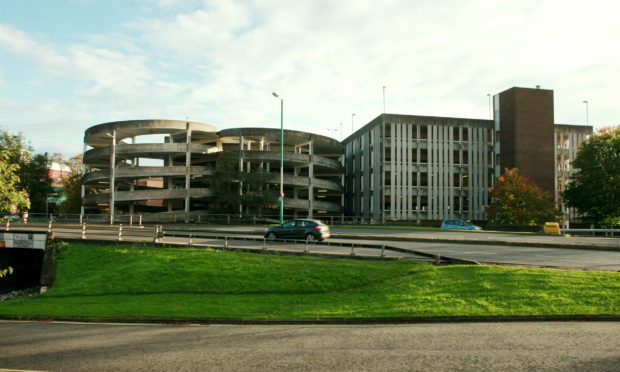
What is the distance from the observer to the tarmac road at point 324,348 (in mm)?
7152

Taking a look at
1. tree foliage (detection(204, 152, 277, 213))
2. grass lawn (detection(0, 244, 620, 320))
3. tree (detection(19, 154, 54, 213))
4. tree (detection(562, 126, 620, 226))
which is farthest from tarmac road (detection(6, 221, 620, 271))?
tree (detection(19, 154, 54, 213))

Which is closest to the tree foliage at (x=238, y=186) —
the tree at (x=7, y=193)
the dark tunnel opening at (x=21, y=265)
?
the dark tunnel opening at (x=21, y=265)

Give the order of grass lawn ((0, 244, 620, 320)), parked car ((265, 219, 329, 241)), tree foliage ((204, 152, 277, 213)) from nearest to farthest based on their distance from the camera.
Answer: grass lawn ((0, 244, 620, 320))
parked car ((265, 219, 329, 241))
tree foliage ((204, 152, 277, 213))

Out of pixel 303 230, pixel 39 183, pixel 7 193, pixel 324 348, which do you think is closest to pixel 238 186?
pixel 303 230

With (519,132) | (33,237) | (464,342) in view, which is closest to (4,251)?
(33,237)

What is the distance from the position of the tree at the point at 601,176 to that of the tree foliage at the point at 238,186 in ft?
Result: 106

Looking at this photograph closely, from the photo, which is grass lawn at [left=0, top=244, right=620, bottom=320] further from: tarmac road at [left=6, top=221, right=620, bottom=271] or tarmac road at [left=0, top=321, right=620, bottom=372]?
tarmac road at [left=6, top=221, right=620, bottom=271]

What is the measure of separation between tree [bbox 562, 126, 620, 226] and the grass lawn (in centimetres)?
3437

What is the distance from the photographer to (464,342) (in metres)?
8.36

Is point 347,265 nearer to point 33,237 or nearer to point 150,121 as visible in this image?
point 33,237

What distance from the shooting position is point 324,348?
816 cm

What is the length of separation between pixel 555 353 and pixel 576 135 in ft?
220

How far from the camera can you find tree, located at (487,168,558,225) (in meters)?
40.5

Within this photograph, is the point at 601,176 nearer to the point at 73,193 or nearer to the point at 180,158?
the point at 180,158
